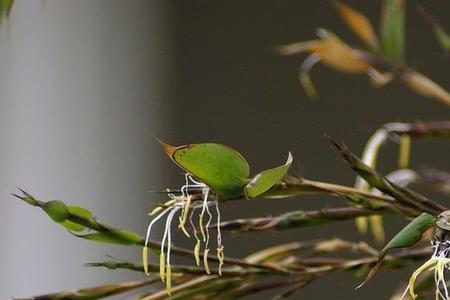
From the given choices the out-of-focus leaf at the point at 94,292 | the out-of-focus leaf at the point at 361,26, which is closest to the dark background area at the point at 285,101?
the out-of-focus leaf at the point at 361,26

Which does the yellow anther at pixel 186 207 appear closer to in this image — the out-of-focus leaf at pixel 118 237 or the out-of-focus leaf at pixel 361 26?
the out-of-focus leaf at pixel 118 237

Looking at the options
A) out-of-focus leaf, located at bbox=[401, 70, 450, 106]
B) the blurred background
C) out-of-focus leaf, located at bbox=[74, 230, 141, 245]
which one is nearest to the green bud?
out-of-focus leaf, located at bbox=[74, 230, 141, 245]

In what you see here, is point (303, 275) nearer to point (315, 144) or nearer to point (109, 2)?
point (315, 144)

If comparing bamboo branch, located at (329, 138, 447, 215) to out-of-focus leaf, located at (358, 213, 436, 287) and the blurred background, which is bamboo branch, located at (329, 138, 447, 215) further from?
the blurred background

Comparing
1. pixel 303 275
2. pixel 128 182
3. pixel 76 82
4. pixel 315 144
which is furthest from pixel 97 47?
pixel 303 275

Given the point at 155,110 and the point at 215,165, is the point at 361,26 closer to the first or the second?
the point at 215,165

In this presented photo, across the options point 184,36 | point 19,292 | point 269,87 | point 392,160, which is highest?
point 184,36

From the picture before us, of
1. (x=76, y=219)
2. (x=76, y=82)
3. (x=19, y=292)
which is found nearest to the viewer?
(x=76, y=219)
